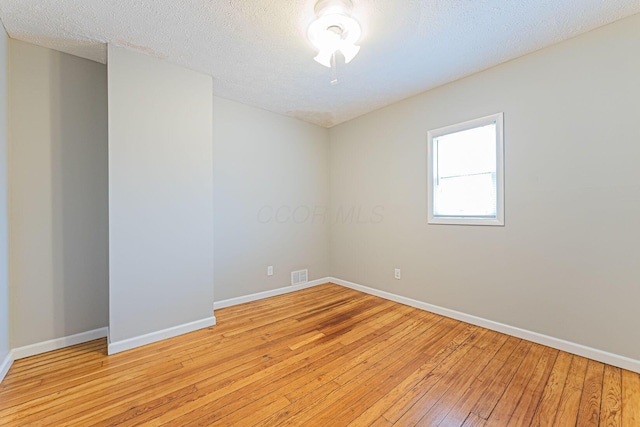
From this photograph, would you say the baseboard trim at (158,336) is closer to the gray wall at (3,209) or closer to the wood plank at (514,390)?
the gray wall at (3,209)

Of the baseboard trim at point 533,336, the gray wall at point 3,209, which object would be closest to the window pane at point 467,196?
the baseboard trim at point 533,336

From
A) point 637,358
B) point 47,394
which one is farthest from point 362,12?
point 47,394

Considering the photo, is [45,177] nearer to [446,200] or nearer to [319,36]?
[319,36]

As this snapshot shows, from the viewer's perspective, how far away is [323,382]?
1.81m

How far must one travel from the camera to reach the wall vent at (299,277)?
12.8 ft

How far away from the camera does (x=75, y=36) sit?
2.10 metres

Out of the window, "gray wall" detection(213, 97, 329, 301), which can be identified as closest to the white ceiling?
the window

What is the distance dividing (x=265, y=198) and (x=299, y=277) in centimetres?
131

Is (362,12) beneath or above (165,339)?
above

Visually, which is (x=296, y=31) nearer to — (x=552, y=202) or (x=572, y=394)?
(x=552, y=202)

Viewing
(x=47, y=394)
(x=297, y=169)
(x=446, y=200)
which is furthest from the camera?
(x=297, y=169)

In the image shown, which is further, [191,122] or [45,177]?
[191,122]

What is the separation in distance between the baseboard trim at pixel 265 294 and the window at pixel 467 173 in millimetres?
2039

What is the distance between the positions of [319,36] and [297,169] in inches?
86.2
